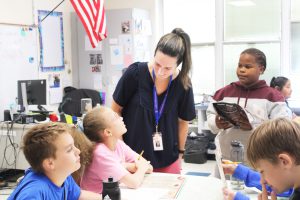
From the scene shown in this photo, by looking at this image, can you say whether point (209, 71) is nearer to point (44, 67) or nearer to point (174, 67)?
point (44, 67)

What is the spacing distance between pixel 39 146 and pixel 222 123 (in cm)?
126

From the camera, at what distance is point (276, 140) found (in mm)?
1272

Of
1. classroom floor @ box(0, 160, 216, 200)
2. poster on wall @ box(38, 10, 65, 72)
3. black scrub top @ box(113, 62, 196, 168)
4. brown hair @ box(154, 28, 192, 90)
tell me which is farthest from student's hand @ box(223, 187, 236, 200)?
poster on wall @ box(38, 10, 65, 72)

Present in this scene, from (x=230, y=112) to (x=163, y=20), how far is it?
159 inches

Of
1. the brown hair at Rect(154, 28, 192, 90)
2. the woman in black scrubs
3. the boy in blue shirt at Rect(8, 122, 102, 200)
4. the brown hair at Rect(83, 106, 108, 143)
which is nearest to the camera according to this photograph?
the boy in blue shirt at Rect(8, 122, 102, 200)

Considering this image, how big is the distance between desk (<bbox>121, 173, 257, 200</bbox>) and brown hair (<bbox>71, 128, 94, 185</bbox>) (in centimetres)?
23

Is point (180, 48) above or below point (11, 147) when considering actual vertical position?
above

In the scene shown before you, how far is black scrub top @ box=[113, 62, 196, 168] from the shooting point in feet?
7.58

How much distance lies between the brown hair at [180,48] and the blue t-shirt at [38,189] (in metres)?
0.94

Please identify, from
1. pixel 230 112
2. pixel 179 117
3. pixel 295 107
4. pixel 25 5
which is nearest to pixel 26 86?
pixel 25 5

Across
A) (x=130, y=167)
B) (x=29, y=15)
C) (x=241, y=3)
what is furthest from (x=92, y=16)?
(x=130, y=167)

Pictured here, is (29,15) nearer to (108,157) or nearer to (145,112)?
(145,112)

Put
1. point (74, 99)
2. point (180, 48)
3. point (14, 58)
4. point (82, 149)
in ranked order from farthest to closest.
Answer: point (74, 99) < point (14, 58) < point (180, 48) < point (82, 149)

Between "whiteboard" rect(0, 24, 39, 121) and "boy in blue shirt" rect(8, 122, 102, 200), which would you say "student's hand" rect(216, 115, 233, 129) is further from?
"whiteboard" rect(0, 24, 39, 121)
